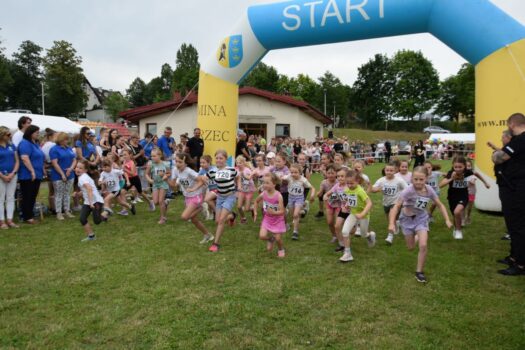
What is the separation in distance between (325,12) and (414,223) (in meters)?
5.46

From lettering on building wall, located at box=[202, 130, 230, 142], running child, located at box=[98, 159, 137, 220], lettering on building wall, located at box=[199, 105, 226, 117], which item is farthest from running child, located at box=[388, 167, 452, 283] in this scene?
running child, located at box=[98, 159, 137, 220]

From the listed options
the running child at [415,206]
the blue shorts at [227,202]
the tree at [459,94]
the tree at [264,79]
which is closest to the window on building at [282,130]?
the blue shorts at [227,202]

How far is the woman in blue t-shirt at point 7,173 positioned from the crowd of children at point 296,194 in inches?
61.9

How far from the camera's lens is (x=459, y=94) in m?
61.4

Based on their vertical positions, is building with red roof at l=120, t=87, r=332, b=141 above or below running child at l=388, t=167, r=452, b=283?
above

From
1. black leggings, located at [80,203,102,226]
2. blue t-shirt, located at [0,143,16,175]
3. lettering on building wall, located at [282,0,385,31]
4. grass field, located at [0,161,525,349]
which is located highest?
lettering on building wall, located at [282,0,385,31]

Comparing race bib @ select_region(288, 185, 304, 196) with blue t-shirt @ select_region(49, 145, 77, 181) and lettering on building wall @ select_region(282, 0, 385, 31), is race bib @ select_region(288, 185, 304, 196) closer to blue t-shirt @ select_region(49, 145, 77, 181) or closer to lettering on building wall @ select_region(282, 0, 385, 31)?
lettering on building wall @ select_region(282, 0, 385, 31)

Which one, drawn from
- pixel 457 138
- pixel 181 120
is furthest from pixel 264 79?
pixel 181 120

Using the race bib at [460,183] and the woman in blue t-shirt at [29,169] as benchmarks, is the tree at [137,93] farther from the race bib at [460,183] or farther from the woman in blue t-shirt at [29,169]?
the race bib at [460,183]

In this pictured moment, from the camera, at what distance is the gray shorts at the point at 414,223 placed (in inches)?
208

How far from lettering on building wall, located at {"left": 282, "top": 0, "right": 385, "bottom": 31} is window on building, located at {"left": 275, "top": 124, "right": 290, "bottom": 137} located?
17.6 m

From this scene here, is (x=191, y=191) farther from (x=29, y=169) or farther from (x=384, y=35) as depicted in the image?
(x=384, y=35)

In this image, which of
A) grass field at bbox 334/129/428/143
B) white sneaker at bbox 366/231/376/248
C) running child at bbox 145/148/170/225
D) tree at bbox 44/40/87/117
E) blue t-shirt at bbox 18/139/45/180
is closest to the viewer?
white sneaker at bbox 366/231/376/248

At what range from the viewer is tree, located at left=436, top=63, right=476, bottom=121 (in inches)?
2320
